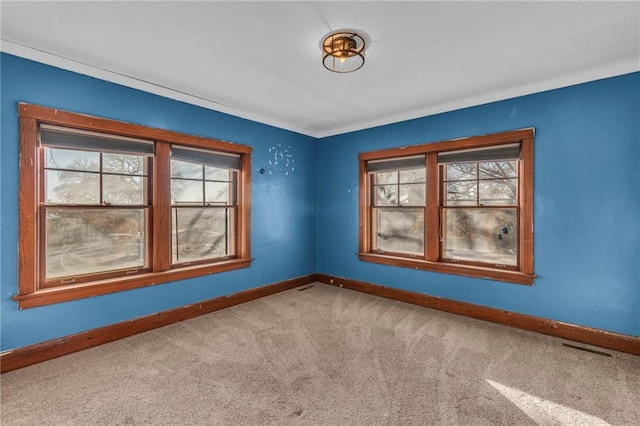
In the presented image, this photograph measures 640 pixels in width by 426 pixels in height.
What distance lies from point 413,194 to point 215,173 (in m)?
2.79

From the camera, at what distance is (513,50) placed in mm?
2494

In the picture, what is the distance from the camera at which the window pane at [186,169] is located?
3.56 meters

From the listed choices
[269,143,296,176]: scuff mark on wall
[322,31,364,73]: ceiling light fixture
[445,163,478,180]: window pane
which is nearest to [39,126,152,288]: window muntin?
[269,143,296,176]: scuff mark on wall

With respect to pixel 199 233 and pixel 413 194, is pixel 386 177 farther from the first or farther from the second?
pixel 199 233

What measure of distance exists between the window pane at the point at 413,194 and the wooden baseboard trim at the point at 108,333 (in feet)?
8.34

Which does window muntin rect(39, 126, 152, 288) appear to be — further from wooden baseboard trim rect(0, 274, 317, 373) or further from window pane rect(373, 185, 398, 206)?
window pane rect(373, 185, 398, 206)

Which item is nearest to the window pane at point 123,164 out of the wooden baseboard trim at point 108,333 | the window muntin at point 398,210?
the wooden baseboard trim at point 108,333

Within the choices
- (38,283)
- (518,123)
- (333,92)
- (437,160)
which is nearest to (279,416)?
(38,283)

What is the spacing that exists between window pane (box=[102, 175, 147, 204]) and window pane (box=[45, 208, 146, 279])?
113 millimetres

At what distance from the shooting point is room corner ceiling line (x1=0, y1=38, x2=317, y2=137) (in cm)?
243

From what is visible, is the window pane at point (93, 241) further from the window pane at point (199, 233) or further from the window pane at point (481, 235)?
the window pane at point (481, 235)

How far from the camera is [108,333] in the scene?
2.89m

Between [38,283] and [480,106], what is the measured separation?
16.0 ft

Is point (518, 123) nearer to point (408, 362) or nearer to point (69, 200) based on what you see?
point (408, 362)
